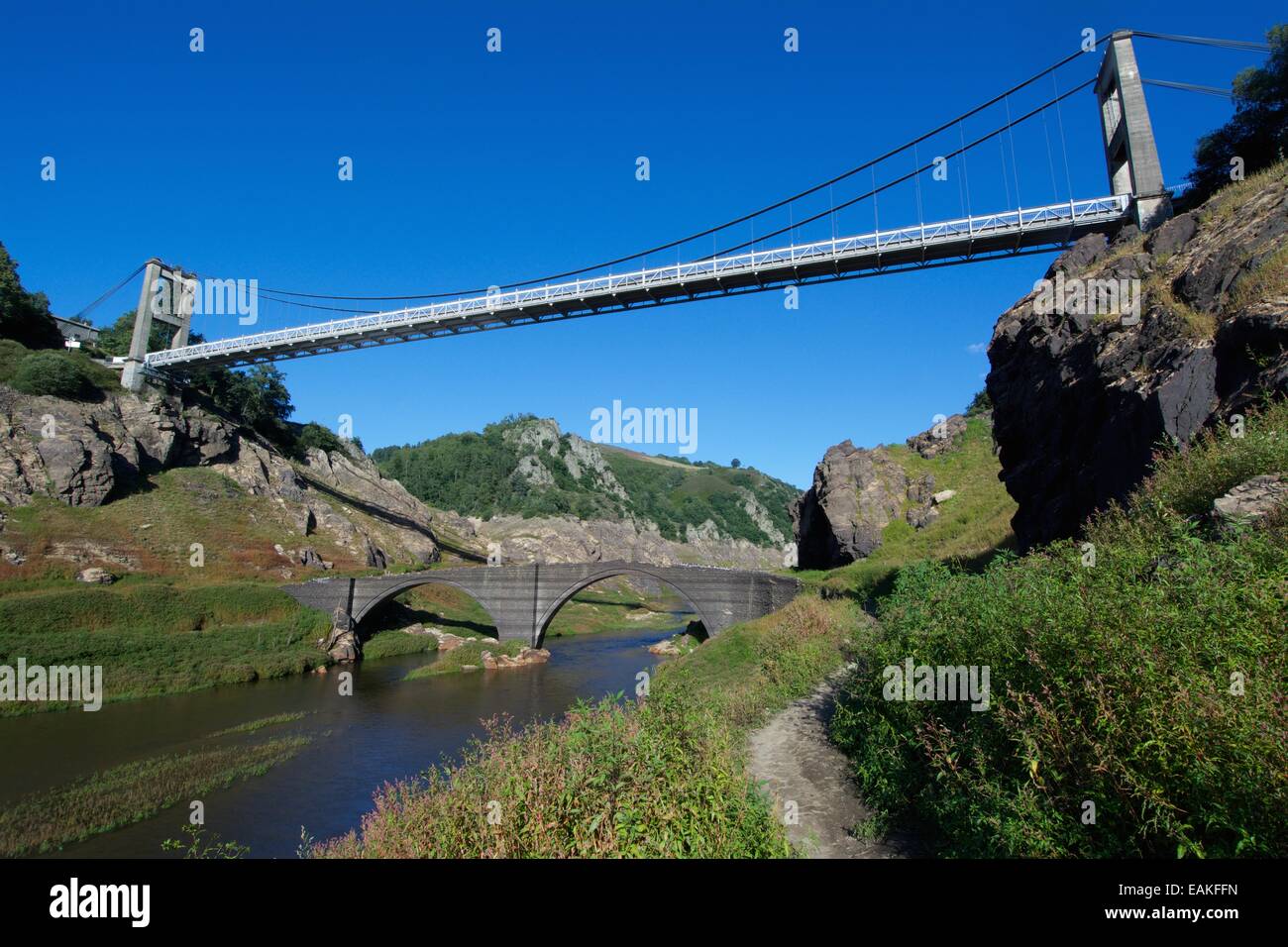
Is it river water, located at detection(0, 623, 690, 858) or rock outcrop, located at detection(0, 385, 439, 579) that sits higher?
rock outcrop, located at detection(0, 385, 439, 579)

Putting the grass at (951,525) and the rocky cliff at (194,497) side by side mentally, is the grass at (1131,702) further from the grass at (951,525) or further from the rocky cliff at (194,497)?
the rocky cliff at (194,497)

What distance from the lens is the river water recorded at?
1694 centimetres

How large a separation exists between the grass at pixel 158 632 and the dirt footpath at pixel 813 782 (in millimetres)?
33812

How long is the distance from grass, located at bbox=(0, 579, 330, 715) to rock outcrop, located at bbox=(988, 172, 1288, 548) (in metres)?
41.4

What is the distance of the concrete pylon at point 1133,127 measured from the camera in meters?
21.7

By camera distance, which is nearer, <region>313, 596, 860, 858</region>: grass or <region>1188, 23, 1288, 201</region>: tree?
<region>313, 596, 860, 858</region>: grass

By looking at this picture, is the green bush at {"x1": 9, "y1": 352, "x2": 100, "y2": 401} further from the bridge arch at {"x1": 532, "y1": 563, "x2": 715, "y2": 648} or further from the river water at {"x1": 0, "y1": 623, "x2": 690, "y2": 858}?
the bridge arch at {"x1": 532, "y1": 563, "x2": 715, "y2": 648}

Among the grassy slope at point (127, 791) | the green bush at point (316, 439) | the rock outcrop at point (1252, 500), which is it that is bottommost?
the grassy slope at point (127, 791)

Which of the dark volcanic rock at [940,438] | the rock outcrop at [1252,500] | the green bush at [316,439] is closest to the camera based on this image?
the rock outcrop at [1252,500]

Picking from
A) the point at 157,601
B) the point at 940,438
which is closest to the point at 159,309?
the point at 157,601

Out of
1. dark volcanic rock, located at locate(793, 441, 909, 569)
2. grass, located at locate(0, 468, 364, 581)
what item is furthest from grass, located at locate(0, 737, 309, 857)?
dark volcanic rock, located at locate(793, 441, 909, 569)

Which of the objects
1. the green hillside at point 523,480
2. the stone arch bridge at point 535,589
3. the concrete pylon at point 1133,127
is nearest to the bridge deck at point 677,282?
the concrete pylon at point 1133,127
